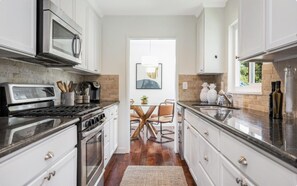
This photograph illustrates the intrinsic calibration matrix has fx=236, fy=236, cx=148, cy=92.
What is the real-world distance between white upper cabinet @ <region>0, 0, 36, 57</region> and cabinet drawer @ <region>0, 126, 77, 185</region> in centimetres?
60

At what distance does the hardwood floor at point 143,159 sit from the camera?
296cm

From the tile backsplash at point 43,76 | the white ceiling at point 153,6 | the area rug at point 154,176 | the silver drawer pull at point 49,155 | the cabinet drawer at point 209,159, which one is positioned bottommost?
the area rug at point 154,176

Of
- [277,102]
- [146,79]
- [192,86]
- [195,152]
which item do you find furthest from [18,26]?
[146,79]

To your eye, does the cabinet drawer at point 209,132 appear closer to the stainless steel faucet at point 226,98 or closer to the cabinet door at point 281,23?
the cabinet door at point 281,23

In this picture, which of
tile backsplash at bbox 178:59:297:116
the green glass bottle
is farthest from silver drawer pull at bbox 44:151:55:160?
tile backsplash at bbox 178:59:297:116

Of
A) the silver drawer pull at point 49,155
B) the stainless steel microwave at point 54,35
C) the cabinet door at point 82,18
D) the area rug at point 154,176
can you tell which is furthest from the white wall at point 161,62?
the silver drawer pull at point 49,155

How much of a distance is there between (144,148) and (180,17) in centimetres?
240

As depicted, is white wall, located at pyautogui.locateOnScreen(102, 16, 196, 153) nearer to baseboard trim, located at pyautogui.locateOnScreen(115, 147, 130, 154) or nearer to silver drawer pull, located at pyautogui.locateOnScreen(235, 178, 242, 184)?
baseboard trim, located at pyautogui.locateOnScreen(115, 147, 130, 154)

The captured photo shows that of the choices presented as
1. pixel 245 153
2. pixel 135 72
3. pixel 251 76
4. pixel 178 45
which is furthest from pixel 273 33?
pixel 135 72

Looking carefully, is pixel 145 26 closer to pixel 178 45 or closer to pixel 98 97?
pixel 178 45

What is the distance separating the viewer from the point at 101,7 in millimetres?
3686

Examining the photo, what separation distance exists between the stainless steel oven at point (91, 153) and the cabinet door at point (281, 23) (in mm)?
1419

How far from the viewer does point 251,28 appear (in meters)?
1.75

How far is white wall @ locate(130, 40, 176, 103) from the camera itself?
6945 mm
